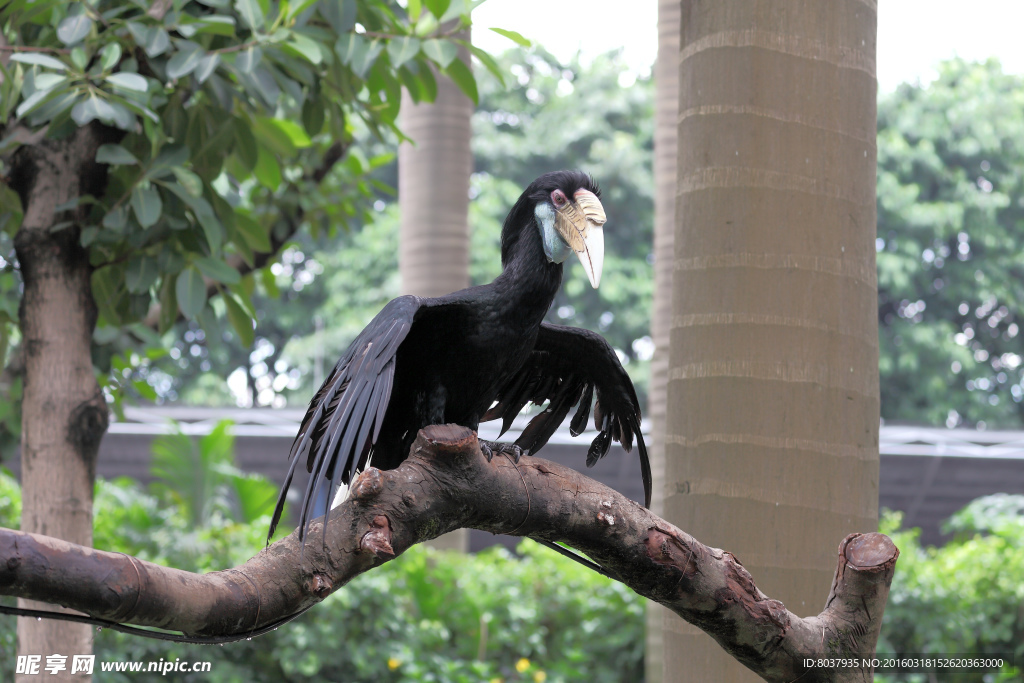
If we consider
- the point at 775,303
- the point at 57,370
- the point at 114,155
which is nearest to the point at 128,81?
the point at 114,155

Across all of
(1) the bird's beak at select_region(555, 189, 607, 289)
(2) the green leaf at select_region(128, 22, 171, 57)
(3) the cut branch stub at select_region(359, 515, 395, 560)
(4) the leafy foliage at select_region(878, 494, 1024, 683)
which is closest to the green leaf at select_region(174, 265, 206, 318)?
(2) the green leaf at select_region(128, 22, 171, 57)

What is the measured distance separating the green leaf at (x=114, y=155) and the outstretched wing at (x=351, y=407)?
750 millimetres

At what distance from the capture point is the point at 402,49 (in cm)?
217

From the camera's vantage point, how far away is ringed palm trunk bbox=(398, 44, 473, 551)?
15.3 feet

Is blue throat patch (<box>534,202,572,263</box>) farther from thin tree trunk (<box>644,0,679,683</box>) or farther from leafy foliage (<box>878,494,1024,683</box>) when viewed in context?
leafy foliage (<box>878,494,1024,683</box>)

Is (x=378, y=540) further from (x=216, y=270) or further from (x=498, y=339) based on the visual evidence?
(x=216, y=270)

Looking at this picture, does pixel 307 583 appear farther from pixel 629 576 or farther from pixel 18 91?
pixel 18 91

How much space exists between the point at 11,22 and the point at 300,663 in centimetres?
311

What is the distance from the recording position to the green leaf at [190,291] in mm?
2213

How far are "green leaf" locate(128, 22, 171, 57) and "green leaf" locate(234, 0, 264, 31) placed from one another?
6.8 inches

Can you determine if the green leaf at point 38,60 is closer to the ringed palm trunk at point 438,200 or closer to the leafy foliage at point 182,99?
the leafy foliage at point 182,99

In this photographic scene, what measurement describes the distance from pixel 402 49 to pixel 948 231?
528 inches

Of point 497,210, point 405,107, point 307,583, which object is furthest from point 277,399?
point 307,583

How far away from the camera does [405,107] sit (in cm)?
521
